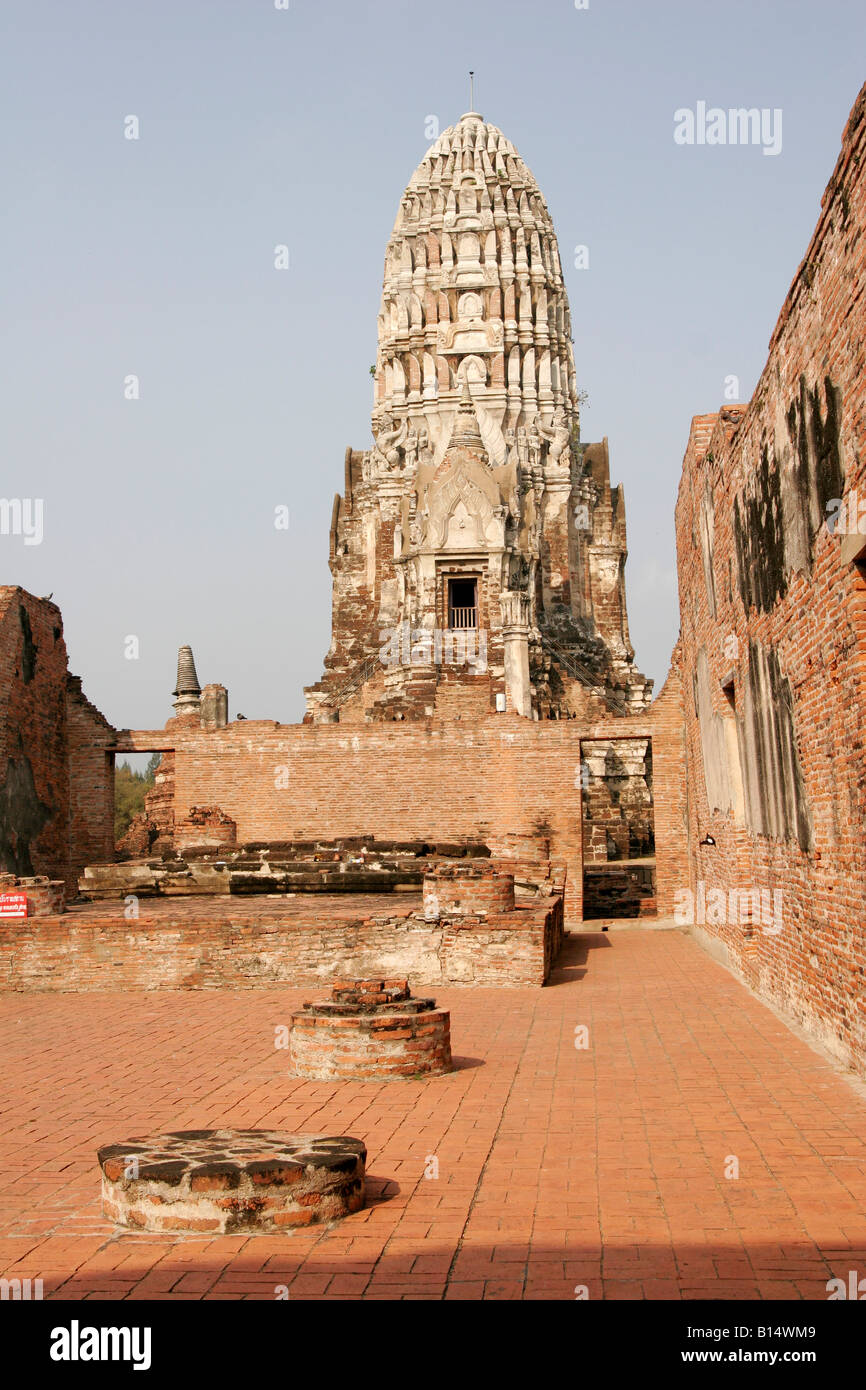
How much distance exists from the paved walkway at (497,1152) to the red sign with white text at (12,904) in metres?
1.98

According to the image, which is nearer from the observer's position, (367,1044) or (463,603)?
(367,1044)

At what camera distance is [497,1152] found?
6.12m

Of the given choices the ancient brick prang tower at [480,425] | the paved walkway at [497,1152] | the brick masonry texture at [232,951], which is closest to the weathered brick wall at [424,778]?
the brick masonry texture at [232,951]

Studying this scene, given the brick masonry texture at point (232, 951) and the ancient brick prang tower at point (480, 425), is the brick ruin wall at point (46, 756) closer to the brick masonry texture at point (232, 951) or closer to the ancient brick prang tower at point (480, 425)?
the brick masonry texture at point (232, 951)

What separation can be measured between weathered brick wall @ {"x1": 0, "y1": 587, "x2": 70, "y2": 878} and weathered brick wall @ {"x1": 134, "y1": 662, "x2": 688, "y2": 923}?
1.30 metres

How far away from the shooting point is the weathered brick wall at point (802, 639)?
7.22 m

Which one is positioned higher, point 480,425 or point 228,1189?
point 480,425

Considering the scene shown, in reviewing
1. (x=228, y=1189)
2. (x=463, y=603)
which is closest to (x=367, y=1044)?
(x=228, y=1189)

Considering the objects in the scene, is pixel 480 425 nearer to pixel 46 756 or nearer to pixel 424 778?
pixel 424 778

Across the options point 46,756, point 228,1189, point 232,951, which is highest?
point 46,756

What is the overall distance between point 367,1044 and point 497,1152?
5.95 ft

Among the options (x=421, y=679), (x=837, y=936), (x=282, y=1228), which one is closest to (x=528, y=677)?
(x=421, y=679)

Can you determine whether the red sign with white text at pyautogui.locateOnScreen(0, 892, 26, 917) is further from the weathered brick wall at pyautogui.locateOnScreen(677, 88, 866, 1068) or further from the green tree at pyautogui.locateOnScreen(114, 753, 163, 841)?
the green tree at pyautogui.locateOnScreen(114, 753, 163, 841)

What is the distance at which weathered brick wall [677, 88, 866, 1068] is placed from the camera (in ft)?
23.7
